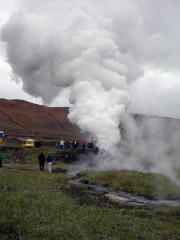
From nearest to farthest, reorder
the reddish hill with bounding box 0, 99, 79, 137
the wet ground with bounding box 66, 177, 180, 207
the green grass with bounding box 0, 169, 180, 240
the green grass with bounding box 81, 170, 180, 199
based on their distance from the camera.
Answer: the green grass with bounding box 0, 169, 180, 240 < the wet ground with bounding box 66, 177, 180, 207 < the green grass with bounding box 81, 170, 180, 199 < the reddish hill with bounding box 0, 99, 79, 137

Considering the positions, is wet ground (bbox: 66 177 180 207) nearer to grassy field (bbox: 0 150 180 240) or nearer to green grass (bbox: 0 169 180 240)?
grassy field (bbox: 0 150 180 240)

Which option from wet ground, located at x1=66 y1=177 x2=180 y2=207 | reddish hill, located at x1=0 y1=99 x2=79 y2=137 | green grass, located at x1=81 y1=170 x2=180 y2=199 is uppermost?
reddish hill, located at x1=0 y1=99 x2=79 y2=137

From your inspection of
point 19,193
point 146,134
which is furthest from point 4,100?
point 19,193

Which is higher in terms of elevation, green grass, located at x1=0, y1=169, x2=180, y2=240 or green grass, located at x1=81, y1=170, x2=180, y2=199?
green grass, located at x1=81, y1=170, x2=180, y2=199

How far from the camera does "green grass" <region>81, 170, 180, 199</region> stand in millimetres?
23984

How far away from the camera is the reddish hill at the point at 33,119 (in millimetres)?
108062

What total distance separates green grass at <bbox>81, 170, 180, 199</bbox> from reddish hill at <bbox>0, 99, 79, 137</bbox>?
71.8 metres

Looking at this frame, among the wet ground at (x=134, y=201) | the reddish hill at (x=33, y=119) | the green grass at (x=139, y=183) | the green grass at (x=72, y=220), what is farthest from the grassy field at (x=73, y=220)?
the reddish hill at (x=33, y=119)

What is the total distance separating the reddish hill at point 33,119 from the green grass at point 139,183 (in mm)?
71822

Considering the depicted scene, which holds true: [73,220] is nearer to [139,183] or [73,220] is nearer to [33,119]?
[139,183]

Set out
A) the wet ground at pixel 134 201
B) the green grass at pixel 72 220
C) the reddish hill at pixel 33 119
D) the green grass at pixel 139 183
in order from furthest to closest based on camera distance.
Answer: the reddish hill at pixel 33 119 → the green grass at pixel 139 183 → the wet ground at pixel 134 201 → the green grass at pixel 72 220

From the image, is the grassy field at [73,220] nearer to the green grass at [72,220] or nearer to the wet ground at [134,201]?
the green grass at [72,220]

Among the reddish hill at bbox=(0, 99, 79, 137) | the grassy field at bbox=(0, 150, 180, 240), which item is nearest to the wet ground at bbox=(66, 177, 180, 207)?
the grassy field at bbox=(0, 150, 180, 240)

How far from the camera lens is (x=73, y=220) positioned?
13148 millimetres
